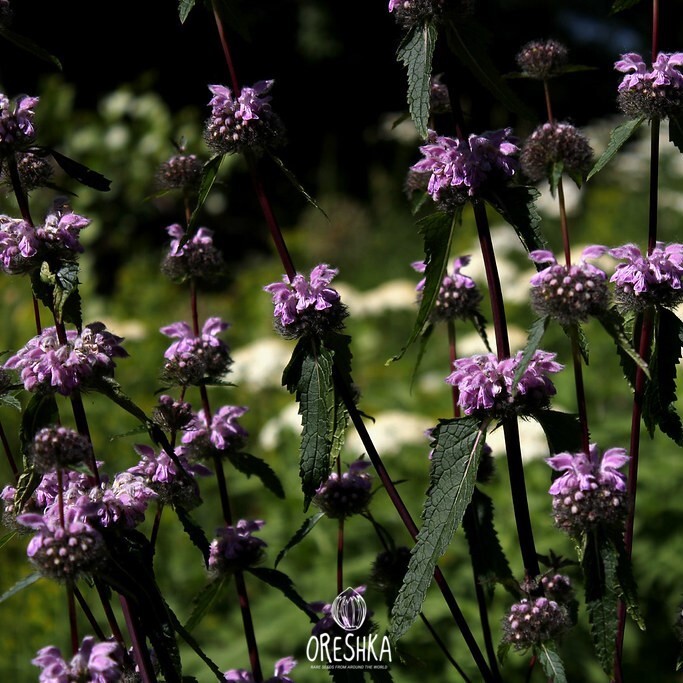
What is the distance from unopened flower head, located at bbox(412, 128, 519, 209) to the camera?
4.34 feet

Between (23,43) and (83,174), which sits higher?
(23,43)

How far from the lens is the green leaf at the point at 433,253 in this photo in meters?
1.36

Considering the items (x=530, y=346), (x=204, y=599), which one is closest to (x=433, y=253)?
(x=530, y=346)

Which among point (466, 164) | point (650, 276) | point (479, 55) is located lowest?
point (650, 276)

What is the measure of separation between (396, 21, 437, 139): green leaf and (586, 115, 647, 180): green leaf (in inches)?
10.3

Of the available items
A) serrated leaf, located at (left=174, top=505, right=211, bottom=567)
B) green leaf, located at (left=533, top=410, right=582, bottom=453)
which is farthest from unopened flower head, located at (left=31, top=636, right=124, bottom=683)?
green leaf, located at (left=533, top=410, right=582, bottom=453)

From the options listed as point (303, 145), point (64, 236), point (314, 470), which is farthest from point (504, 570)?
point (303, 145)

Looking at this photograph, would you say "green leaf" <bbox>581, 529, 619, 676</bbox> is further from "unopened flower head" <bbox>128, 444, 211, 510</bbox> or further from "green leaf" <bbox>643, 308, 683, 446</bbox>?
"unopened flower head" <bbox>128, 444, 211, 510</bbox>

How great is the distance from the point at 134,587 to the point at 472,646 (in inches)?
19.0

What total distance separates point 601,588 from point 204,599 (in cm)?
63

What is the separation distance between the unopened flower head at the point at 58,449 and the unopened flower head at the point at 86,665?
22 cm

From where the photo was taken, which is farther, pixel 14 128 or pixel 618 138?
pixel 618 138

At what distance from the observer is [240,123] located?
53.4 inches

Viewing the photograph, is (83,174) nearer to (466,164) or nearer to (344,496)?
(466,164)
